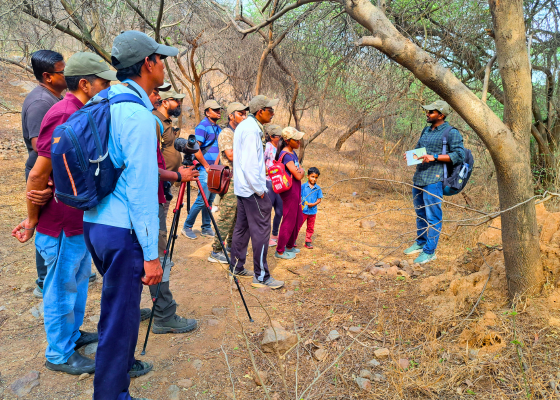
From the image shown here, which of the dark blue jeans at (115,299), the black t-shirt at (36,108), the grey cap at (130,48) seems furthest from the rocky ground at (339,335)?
the black t-shirt at (36,108)

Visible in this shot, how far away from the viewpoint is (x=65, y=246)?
270 centimetres

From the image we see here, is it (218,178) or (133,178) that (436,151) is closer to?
(218,178)

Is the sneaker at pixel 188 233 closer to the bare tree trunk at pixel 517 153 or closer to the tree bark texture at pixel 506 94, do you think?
the tree bark texture at pixel 506 94

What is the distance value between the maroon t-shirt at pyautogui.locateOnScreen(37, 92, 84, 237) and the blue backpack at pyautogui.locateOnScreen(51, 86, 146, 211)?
68cm

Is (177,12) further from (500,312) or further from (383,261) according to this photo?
(500,312)

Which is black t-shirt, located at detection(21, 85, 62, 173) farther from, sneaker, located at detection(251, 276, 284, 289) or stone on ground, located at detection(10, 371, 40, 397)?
sneaker, located at detection(251, 276, 284, 289)

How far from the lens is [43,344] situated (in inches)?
119

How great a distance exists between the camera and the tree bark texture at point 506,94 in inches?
107

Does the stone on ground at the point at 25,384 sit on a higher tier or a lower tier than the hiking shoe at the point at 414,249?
lower

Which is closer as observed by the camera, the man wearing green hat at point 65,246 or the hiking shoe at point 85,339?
the man wearing green hat at point 65,246

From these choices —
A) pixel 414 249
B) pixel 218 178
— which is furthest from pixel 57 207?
pixel 414 249

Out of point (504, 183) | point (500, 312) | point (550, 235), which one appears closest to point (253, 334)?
point (500, 312)

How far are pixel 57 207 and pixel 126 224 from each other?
3.36ft

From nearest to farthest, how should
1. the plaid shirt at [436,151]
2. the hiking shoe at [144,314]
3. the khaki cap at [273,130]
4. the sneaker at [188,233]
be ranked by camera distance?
the hiking shoe at [144,314] → the plaid shirt at [436,151] → the khaki cap at [273,130] → the sneaker at [188,233]
